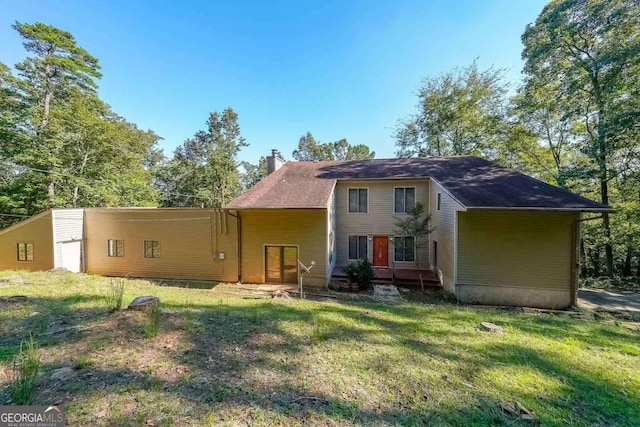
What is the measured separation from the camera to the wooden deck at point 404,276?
37.2 ft

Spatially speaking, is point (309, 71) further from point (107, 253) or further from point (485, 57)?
point (107, 253)

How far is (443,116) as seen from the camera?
69.9 feet

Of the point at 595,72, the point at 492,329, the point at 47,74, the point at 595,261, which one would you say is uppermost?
the point at 47,74

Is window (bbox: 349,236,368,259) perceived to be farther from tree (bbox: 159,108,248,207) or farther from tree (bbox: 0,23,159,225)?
tree (bbox: 0,23,159,225)

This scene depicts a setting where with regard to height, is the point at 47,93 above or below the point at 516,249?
above

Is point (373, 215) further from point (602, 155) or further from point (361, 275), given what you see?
point (602, 155)

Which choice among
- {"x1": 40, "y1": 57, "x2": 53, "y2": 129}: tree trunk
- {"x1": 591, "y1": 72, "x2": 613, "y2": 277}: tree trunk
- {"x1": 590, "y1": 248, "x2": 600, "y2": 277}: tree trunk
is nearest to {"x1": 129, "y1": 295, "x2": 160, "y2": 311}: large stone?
{"x1": 591, "y1": 72, "x2": 613, "y2": 277}: tree trunk

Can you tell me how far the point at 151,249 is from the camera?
1309 centimetres

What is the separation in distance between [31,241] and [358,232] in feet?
56.3

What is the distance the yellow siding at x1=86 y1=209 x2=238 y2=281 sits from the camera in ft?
40.5

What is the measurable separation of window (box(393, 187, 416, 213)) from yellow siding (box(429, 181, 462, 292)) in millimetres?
996

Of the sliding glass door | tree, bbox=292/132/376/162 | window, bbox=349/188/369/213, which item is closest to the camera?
the sliding glass door

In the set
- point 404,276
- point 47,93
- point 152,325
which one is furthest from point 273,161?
point 47,93

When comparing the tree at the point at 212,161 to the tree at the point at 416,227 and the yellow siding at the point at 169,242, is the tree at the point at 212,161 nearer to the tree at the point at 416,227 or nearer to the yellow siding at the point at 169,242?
the yellow siding at the point at 169,242
